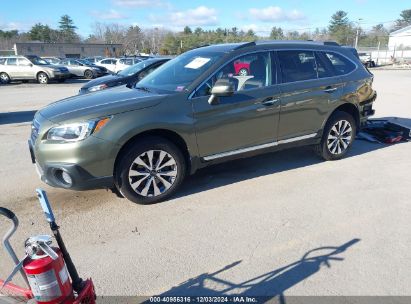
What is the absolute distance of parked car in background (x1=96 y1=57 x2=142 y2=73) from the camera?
2459 centimetres

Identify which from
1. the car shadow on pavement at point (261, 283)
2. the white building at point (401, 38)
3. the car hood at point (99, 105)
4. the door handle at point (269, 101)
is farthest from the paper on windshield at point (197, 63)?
the white building at point (401, 38)

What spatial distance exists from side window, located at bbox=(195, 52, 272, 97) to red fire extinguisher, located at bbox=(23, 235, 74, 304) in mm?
2726

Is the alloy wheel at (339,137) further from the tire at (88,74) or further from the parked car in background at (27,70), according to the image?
the tire at (88,74)

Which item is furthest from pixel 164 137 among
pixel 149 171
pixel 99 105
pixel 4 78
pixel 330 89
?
pixel 4 78

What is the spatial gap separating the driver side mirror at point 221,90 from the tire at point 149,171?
0.75 meters

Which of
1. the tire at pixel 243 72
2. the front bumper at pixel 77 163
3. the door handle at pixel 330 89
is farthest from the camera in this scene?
the door handle at pixel 330 89

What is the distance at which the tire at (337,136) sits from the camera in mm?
5383

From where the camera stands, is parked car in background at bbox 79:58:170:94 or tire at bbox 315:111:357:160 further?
parked car in background at bbox 79:58:170:94

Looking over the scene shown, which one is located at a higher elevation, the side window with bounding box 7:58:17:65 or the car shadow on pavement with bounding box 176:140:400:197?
the side window with bounding box 7:58:17:65

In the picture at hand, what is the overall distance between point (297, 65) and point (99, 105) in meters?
2.75

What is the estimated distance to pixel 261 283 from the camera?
8.99 feet

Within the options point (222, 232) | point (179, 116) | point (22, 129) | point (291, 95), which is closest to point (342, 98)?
point (291, 95)

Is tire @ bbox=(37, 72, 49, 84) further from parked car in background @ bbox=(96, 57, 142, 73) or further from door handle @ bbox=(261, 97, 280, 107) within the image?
door handle @ bbox=(261, 97, 280, 107)

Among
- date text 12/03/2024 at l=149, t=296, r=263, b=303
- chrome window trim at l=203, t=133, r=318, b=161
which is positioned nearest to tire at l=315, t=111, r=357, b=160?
chrome window trim at l=203, t=133, r=318, b=161
